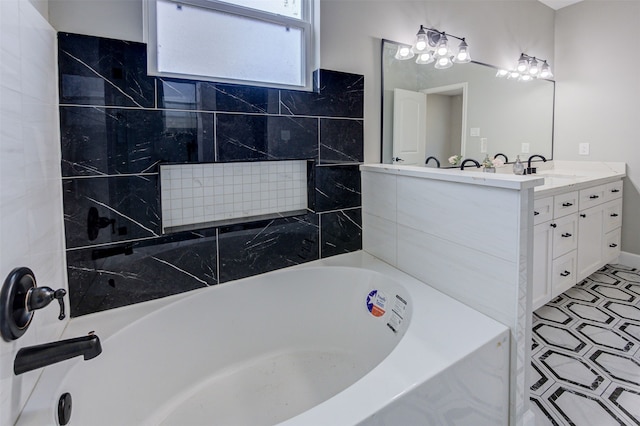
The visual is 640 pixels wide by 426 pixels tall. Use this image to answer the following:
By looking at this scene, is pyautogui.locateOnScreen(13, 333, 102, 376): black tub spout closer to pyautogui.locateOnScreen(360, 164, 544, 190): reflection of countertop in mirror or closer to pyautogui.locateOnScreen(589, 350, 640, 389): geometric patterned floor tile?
pyautogui.locateOnScreen(360, 164, 544, 190): reflection of countertop in mirror

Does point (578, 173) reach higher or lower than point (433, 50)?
lower

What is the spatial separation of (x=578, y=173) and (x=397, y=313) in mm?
2711

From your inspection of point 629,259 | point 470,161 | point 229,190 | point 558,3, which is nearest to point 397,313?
point 229,190

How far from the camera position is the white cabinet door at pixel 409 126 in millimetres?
2242

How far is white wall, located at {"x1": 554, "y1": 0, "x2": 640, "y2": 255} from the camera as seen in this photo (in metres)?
2.96

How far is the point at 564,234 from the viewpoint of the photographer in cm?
233

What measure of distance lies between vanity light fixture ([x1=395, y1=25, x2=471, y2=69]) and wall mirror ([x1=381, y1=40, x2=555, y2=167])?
40 millimetres

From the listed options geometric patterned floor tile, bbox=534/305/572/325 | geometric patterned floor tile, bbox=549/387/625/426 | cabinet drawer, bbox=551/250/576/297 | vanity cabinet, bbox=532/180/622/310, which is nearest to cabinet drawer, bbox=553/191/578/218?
vanity cabinet, bbox=532/180/622/310

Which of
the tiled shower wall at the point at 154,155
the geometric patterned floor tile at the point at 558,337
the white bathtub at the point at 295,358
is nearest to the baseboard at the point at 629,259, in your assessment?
the geometric patterned floor tile at the point at 558,337

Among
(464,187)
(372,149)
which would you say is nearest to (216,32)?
(372,149)

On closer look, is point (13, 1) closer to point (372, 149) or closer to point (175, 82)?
point (175, 82)

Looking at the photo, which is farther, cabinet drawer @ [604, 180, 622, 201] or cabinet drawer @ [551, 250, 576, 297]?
cabinet drawer @ [604, 180, 622, 201]

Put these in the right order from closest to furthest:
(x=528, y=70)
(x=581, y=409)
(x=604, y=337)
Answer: (x=581, y=409), (x=604, y=337), (x=528, y=70)

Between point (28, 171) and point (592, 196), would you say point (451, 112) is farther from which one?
point (28, 171)
